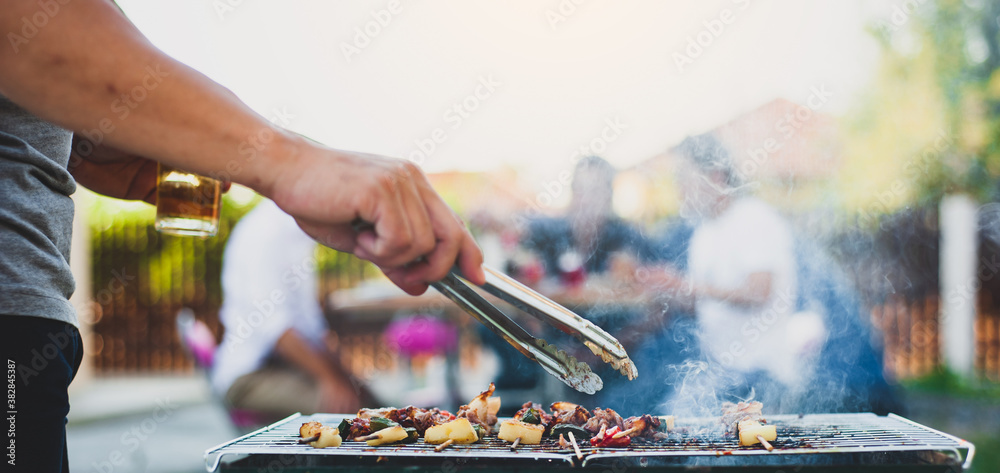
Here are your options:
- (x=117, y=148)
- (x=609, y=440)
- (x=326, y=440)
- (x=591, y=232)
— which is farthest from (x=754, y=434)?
(x=591, y=232)

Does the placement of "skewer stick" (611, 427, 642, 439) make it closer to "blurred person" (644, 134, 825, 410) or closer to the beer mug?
the beer mug

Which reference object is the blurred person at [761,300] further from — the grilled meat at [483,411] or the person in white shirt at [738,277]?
the grilled meat at [483,411]

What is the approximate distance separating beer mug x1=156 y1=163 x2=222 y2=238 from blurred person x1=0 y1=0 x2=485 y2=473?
0.47m

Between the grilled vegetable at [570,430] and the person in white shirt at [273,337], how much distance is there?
2.20 meters

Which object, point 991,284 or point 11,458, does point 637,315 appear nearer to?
point 11,458

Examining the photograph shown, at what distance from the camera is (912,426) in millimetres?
2201

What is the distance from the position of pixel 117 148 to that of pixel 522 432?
145 centimetres

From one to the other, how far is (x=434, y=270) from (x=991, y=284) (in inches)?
419

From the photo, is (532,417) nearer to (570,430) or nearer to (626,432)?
(570,430)

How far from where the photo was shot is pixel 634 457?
5.71 feet

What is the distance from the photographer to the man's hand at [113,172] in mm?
1797

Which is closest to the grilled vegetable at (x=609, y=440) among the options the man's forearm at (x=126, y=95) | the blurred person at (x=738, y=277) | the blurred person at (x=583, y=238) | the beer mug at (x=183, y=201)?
the man's forearm at (x=126, y=95)

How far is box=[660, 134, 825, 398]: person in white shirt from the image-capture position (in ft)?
14.1

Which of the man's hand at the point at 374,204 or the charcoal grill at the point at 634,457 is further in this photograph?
the charcoal grill at the point at 634,457
